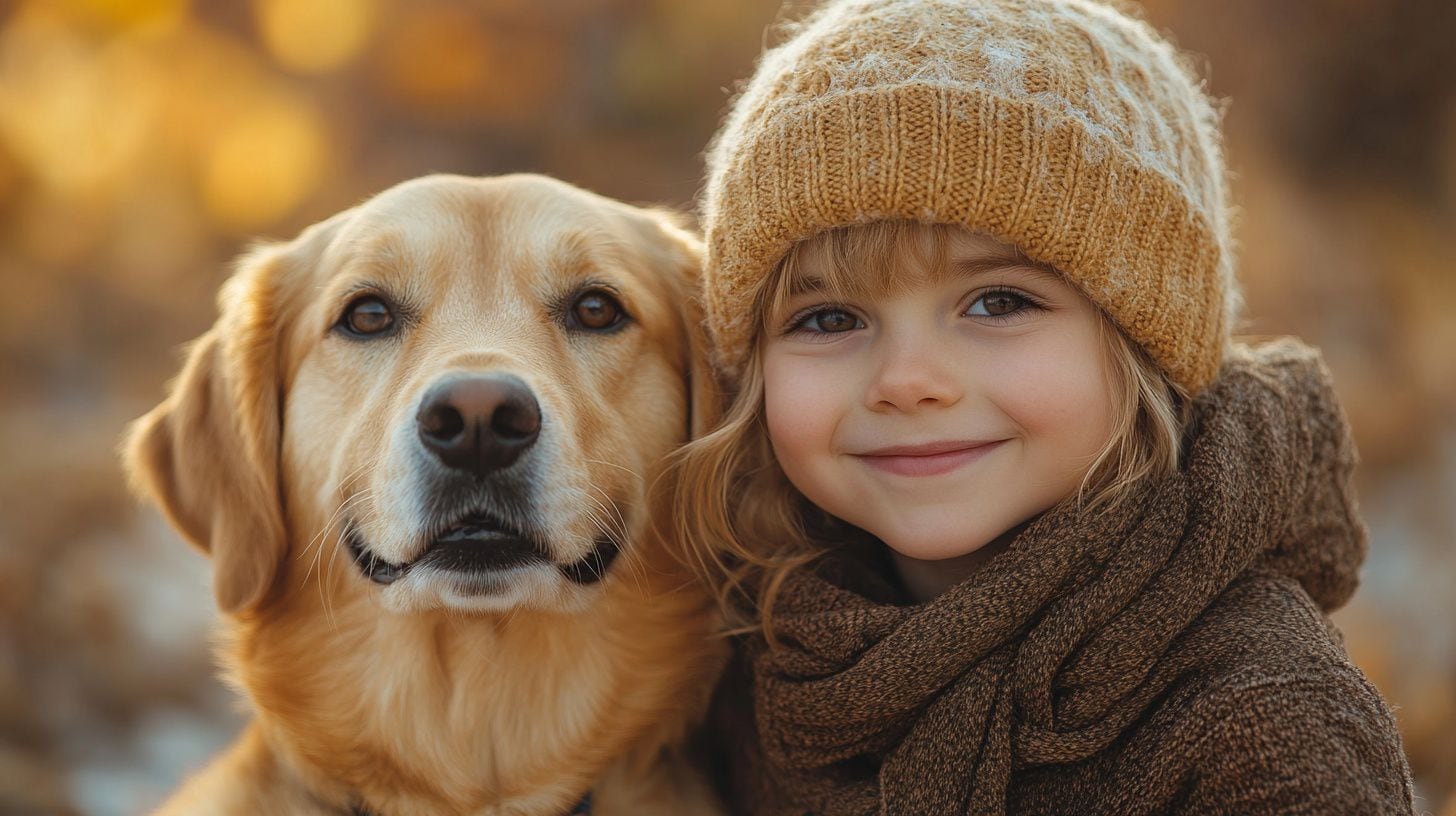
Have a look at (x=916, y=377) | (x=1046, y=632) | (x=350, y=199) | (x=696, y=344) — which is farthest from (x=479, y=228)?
(x=350, y=199)

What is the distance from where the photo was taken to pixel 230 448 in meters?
2.63

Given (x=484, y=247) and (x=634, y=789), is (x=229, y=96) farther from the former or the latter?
(x=634, y=789)

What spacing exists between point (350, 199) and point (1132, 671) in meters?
6.63

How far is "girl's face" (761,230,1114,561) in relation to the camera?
6.91 feet

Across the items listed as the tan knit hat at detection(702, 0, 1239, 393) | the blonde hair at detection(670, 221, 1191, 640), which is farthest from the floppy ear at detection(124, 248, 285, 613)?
the tan knit hat at detection(702, 0, 1239, 393)

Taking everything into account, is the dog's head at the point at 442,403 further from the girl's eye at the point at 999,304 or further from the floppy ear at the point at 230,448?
the girl's eye at the point at 999,304

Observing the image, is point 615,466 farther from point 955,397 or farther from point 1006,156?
point 1006,156

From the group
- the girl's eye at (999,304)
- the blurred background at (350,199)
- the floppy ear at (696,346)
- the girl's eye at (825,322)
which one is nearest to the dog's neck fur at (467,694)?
the floppy ear at (696,346)

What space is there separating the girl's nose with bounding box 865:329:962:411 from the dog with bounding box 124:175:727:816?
0.60 meters

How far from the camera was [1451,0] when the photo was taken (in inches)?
228

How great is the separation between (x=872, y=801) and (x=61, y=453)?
19.1ft

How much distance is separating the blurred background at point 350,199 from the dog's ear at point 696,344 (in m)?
2.22

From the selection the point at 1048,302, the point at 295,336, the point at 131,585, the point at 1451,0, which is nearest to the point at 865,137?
the point at 1048,302

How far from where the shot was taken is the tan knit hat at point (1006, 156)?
2.01m
